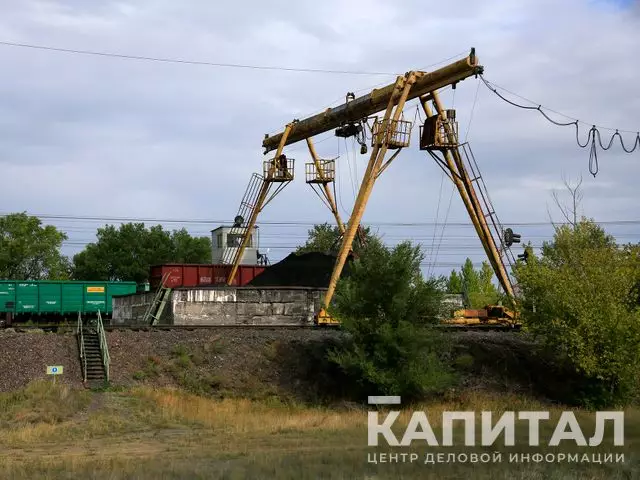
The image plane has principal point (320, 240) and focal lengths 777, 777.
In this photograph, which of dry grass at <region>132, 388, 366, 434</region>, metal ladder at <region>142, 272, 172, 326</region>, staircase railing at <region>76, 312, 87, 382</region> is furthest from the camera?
metal ladder at <region>142, 272, 172, 326</region>

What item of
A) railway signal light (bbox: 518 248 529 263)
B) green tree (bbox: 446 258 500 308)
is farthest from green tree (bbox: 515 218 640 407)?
green tree (bbox: 446 258 500 308)

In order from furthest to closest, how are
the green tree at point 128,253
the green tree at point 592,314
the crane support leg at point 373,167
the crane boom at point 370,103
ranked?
the green tree at point 128,253 → the crane support leg at point 373,167 → the crane boom at point 370,103 → the green tree at point 592,314

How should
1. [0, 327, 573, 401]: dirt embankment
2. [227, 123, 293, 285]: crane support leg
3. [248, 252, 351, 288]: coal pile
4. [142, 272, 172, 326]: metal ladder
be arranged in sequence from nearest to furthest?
[0, 327, 573, 401]: dirt embankment < [142, 272, 172, 326]: metal ladder < [248, 252, 351, 288]: coal pile < [227, 123, 293, 285]: crane support leg

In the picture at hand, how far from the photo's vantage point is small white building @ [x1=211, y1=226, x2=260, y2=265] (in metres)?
42.0

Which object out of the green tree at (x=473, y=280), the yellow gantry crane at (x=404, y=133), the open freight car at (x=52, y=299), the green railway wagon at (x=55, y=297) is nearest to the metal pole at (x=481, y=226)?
the yellow gantry crane at (x=404, y=133)

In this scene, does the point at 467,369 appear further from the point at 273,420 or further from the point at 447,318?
the point at 273,420

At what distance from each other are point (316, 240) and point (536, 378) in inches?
1824

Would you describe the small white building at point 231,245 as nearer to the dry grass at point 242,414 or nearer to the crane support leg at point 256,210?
the crane support leg at point 256,210

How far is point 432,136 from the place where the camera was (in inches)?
1341

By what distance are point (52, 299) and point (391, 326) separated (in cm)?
2706

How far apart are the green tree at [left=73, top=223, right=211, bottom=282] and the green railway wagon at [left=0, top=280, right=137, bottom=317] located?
3366cm

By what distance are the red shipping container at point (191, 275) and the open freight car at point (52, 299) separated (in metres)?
6.77

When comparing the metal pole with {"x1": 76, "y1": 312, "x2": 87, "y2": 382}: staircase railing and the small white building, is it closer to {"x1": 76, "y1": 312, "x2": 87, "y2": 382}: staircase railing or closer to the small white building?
the small white building

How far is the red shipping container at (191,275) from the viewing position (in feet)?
134
